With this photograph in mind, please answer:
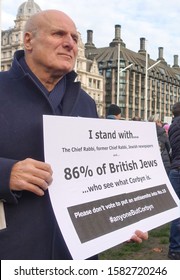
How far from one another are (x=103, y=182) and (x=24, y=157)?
390mm

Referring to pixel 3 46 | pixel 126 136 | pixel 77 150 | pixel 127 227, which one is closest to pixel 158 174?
pixel 126 136

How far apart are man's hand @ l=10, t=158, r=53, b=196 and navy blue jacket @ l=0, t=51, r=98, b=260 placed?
0.09m

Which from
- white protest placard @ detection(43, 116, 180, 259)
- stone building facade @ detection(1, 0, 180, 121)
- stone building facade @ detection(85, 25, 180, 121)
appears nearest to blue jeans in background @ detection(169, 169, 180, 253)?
white protest placard @ detection(43, 116, 180, 259)

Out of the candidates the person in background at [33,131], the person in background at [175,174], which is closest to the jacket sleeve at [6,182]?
the person in background at [33,131]

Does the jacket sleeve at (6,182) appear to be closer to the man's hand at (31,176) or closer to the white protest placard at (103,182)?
the man's hand at (31,176)

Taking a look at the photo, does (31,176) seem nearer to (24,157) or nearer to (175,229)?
(24,157)

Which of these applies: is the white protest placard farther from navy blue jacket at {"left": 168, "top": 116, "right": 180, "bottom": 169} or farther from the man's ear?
navy blue jacket at {"left": 168, "top": 116, "right": 180, "bottom": 169}

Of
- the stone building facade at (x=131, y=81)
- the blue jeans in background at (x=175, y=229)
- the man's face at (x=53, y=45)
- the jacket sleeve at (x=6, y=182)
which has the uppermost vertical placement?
the stone building facade at (x=131, y=81)

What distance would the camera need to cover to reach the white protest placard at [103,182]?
67.0 inches

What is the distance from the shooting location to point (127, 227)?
1917 mm

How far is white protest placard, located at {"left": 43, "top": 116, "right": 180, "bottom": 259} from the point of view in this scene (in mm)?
1701

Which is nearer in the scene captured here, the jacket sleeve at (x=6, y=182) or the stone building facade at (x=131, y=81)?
the jacket sleeve at (x=6, y=182)

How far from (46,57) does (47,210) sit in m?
0.68
